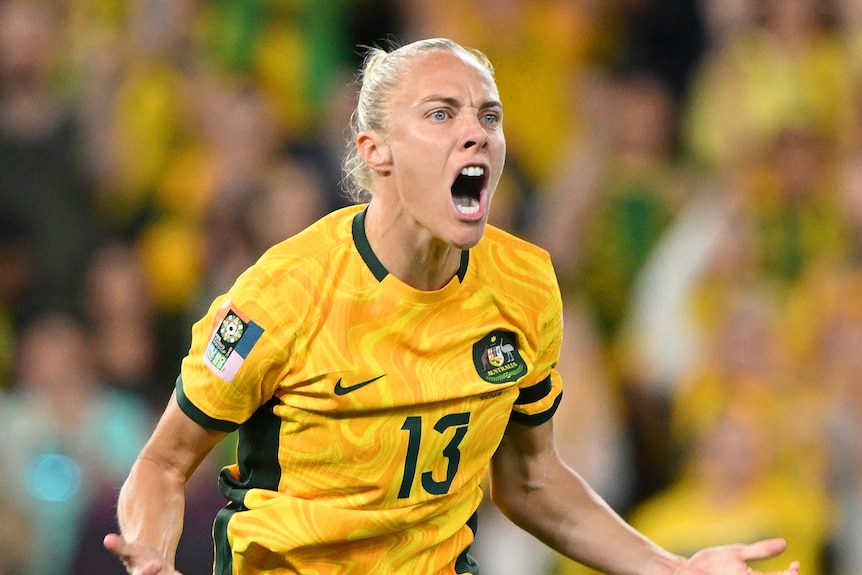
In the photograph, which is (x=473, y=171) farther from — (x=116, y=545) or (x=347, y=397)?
(x=116, y=545)

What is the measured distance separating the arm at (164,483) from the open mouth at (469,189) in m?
0.71

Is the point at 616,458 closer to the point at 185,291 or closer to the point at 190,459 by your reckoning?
the point at 185,291

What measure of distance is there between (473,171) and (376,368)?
47 centimetres

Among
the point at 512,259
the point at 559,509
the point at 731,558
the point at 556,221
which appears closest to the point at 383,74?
the point at 512,259

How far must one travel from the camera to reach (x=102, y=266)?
6.49 meters

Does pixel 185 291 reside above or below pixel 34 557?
above

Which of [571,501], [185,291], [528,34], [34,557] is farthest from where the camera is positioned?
[528,34]

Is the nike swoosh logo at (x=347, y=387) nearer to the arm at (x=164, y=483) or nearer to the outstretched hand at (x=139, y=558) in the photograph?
the arm at (x=164, y=483)

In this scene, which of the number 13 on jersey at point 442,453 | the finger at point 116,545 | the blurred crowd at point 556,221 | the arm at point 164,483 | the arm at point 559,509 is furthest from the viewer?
the blurred crowd at point 556,221

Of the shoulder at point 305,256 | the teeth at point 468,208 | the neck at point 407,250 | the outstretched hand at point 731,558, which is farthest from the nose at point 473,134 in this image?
the outstretched hand at point 731,558

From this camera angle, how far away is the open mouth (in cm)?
308

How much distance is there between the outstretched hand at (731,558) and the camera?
3.15 m

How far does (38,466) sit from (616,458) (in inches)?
92.1

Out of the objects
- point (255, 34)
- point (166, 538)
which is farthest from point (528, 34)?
point (166, 538)
